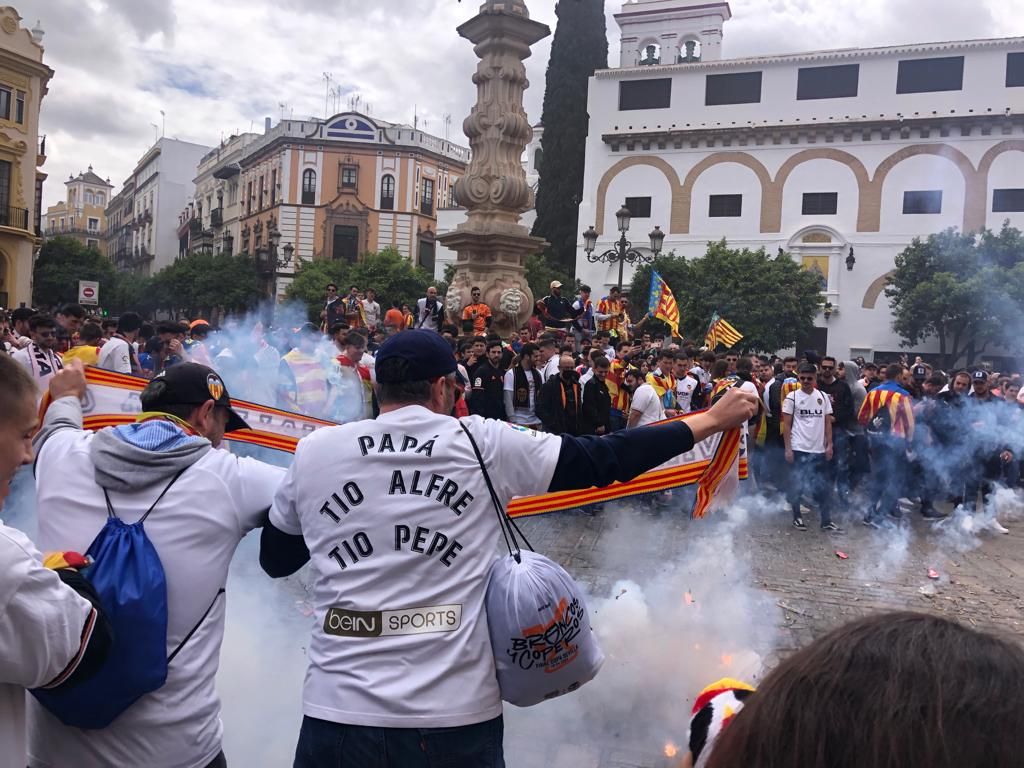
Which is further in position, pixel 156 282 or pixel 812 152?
pixel 156 282

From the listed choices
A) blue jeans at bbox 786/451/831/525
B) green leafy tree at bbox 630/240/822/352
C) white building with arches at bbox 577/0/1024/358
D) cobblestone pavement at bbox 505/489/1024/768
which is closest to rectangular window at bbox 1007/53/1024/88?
white building with arches at bbox 577/0/1024/358

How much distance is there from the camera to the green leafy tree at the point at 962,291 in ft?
104

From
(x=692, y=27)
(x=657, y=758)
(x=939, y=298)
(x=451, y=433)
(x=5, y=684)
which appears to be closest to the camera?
(x=5, y=684)

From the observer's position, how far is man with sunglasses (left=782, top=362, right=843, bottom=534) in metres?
9.81

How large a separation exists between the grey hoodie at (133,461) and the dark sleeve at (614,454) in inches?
39.6

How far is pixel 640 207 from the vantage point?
42406 mm

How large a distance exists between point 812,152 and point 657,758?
4010 cm

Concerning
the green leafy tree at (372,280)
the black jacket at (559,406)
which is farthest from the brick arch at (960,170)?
the black jacket at (559,406)

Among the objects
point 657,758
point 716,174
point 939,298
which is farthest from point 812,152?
point 657,758

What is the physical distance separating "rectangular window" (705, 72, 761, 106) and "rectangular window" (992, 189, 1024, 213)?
36.5 ft

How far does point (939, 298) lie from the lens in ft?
108

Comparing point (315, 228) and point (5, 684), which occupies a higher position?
point (315, 228)

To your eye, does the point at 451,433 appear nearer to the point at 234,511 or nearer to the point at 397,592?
the point at 397,592

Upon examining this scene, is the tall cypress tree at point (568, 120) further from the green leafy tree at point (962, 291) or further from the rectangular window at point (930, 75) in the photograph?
the green leafy tree at point (962, 291)
